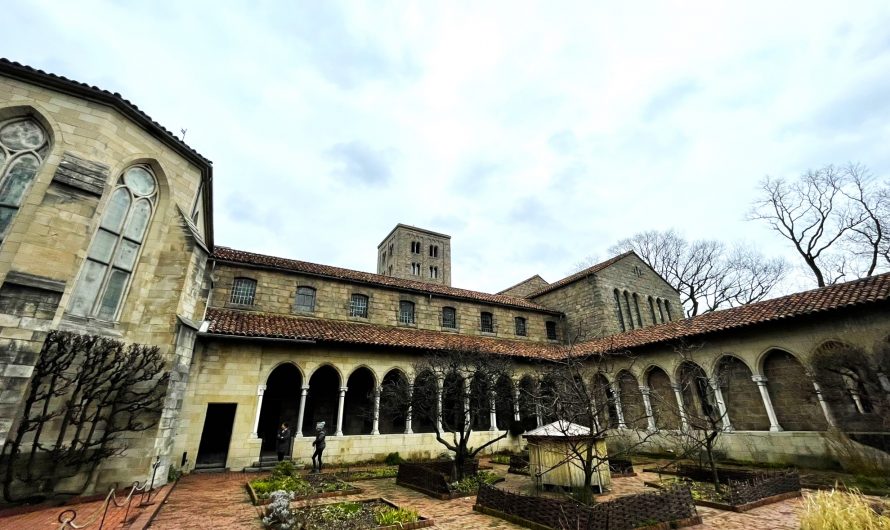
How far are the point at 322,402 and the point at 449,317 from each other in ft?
26.1

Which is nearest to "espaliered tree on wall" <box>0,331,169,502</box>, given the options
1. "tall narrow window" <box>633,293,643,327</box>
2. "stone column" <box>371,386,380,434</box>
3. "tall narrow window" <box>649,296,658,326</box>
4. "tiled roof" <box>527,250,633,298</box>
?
"stone column" <box>371,386,380,434</box>

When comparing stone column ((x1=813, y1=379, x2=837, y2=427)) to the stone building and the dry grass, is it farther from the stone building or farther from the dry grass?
the dry grass

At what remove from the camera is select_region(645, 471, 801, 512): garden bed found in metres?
7.23

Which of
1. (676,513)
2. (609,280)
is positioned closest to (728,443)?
(676,513)

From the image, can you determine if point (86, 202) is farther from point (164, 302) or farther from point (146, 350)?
point (146, 350)

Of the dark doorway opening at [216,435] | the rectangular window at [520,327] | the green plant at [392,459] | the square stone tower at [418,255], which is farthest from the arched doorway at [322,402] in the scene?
the square stone tower at [418,255]

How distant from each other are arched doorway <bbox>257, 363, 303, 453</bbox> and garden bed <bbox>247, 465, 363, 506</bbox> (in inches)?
228

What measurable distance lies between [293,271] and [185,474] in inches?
341

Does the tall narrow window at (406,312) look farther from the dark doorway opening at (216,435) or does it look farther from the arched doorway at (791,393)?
the arched doorway at (791,393)

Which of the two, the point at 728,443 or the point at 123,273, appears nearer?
the point at 123,273

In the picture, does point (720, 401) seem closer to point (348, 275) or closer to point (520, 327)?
point (520, 327)

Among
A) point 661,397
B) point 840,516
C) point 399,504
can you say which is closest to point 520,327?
point 661,397

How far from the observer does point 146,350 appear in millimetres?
8406

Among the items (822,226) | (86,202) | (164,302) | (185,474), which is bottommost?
(185,474)
